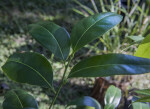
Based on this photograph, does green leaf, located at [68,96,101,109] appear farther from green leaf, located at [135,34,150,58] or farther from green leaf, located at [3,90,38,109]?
green leaf, located at [135,34,150,58]

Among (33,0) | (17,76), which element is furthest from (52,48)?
(33,0)

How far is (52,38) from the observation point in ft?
2.10

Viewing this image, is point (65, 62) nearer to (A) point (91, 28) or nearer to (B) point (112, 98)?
(A) point (91, 28)

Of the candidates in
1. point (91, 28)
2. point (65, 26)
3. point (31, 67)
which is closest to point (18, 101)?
point (31, 67)

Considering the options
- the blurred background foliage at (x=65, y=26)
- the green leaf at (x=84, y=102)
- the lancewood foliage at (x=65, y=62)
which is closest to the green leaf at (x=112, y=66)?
the lancewood foliage at (x=65, y=62)

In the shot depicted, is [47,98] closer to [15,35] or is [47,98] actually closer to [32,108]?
[15,35]

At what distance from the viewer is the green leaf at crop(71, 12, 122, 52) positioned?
60cm

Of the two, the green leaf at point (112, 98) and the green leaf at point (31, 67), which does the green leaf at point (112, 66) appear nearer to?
the green leaf at point (31, 67)

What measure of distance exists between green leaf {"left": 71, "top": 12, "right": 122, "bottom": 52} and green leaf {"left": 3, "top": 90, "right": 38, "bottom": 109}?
0.21 m

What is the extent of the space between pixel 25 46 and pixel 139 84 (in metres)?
1.25

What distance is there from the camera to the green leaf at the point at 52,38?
0.62m

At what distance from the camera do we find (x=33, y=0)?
122 inches

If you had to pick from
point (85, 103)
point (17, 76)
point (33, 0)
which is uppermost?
point (33, 0)

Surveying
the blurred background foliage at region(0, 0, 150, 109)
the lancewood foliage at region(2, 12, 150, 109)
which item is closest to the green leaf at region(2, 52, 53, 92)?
the lancewood foliage at region(2, 12, 150, 109)
